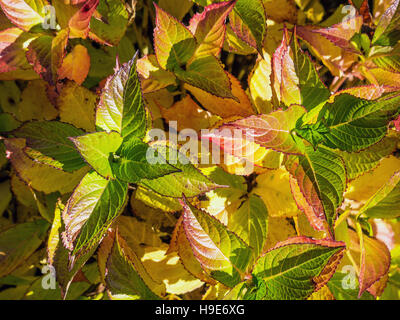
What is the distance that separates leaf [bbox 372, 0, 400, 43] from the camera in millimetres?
649

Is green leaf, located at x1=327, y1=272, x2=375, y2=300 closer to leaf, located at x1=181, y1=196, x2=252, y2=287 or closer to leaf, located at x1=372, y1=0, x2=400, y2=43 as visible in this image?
leaf, located at x1=181, y1=196, x2=252, y2=287

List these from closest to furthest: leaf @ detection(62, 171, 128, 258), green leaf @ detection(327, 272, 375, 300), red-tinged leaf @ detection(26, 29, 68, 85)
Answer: leaf @ detection(62, 171, 128, 258), red-tinged leaf @ detection(26, 29, 68, 85), green leaf @ detection(327, 272, 375, 300)

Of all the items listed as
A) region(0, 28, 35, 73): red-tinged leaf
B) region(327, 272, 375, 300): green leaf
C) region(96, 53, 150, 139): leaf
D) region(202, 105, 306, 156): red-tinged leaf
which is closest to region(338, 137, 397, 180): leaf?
region(202, 105, 306, 156): red-tinged leaf

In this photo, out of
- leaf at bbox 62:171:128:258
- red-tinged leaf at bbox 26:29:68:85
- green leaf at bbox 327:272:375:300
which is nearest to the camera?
leaf at bbox 62:171:128:258

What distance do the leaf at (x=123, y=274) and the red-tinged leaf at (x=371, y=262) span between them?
33 centimetres

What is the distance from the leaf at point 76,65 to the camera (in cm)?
68

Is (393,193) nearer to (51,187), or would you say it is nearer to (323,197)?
(323,197)

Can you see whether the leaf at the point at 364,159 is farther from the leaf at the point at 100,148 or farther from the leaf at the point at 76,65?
the leaf at the point at 76,65

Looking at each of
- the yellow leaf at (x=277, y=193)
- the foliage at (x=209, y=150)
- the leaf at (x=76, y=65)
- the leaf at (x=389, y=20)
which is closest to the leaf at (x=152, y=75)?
the foliage at (x=209, y=150)

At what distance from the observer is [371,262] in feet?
2.05

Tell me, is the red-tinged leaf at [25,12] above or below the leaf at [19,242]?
above

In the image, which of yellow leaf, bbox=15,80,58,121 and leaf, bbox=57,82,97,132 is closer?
leaf, bbox=57,82,97,132

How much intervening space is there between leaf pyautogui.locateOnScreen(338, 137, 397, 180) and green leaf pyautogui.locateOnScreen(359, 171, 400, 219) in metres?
0.04

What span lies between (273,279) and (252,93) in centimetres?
30
